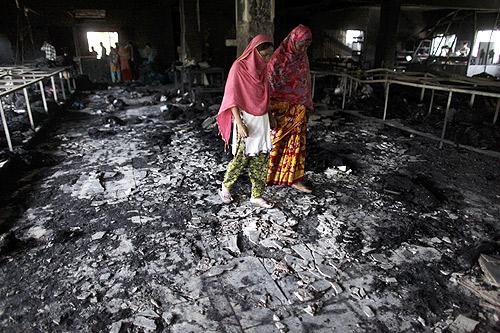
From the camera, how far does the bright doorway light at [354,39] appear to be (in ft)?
64.1

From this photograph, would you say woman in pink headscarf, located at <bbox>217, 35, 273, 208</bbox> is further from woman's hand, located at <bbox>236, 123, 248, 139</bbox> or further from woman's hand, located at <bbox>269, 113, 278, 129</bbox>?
woman's hand, located at <bbox>269, 113, 278, 129</bbox>

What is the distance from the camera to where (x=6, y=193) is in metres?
4.61

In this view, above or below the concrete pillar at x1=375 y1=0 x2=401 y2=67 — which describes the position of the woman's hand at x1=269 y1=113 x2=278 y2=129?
below

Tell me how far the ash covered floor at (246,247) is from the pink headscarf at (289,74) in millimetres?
1270

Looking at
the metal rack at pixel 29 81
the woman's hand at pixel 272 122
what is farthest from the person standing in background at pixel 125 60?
the woman's hand at pixel 272 122

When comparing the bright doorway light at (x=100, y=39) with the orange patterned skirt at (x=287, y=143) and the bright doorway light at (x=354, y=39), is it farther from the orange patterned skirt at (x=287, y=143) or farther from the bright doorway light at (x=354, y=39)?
the orange patterned skirt at (x=287, y=143)

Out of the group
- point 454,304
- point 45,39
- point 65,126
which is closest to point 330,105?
Result: point 65,126

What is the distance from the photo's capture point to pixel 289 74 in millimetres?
4031

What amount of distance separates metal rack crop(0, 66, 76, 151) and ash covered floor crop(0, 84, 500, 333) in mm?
1155

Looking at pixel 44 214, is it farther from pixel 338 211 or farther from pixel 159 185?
pixel 338 211

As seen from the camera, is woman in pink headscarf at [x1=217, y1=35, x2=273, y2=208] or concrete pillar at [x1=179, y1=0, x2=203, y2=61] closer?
woman in pink headscarf at [x1=217, y1=35, x2=273, y2=208]

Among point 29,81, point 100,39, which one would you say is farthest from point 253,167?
point 100,39

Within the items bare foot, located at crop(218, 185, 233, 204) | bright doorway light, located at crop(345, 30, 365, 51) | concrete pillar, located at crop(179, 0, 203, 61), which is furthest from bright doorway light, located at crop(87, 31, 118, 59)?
bare foot, located at crop(218, 185, 233, 204)

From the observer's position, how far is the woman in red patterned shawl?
3951 millimetres
